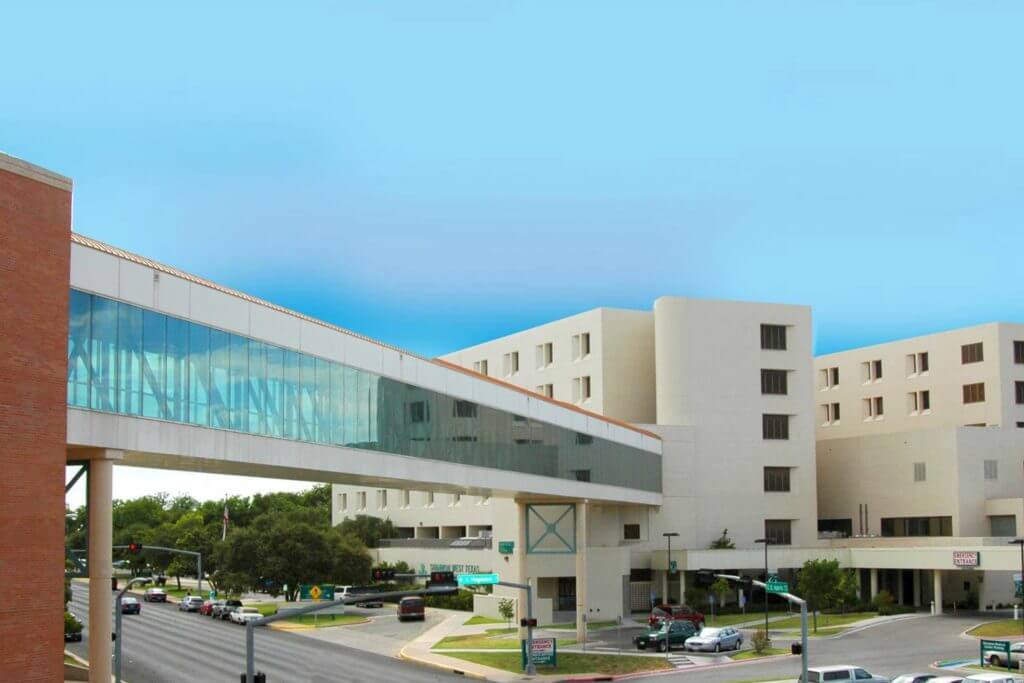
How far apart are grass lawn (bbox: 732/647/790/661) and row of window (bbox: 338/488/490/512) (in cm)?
4548

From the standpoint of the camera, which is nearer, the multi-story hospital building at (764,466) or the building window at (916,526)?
the multi-story hospital building at (764,466)

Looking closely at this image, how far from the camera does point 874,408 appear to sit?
11219 centimetres

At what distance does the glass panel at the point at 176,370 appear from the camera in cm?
3394

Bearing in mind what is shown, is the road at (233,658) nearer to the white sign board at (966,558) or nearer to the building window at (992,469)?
the white sign board at (966,558)

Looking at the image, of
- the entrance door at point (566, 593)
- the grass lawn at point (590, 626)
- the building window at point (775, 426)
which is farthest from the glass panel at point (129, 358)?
the building window at point (775, 426)

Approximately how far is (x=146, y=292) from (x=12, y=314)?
525 cm

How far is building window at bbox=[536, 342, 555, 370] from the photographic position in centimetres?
10212

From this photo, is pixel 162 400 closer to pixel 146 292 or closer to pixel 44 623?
pixel 146 292

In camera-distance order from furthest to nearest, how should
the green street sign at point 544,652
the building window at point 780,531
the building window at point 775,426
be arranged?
the building window at point 775,426, the building window at point 780,531, the green street sign at point 544,652

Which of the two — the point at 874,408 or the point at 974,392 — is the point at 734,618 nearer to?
the point at 974,392

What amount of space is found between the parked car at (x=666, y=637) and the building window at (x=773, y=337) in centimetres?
3184

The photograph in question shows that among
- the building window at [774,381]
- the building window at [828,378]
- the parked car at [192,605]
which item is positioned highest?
the building window at [828,378]

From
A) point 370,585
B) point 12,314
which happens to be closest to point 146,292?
point 12,314

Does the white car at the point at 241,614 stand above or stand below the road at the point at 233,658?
below
